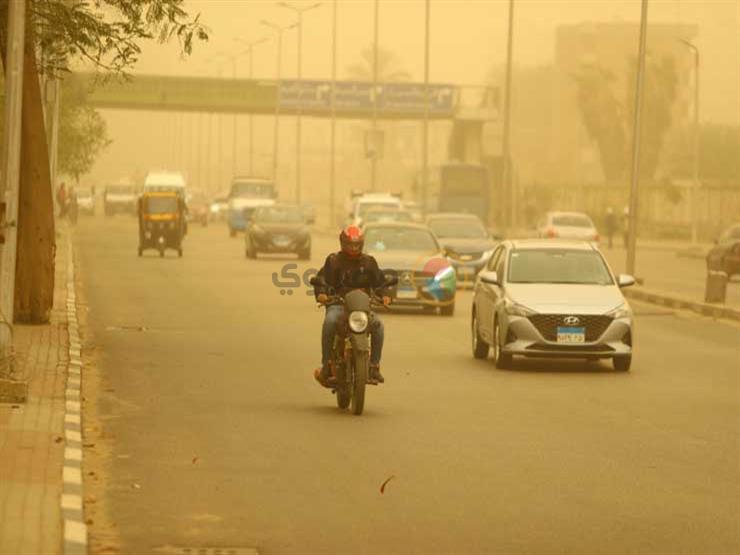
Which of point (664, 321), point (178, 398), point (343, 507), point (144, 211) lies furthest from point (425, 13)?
point (343, 507)

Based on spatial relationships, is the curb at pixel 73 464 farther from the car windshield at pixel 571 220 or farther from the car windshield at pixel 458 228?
the car windshield at pixel 571 220

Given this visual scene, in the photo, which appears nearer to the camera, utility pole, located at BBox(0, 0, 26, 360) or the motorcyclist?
the motorcyclist

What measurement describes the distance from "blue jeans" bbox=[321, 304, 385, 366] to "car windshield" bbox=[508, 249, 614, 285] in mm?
6153

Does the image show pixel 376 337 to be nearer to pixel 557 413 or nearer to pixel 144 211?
pixel 557 413

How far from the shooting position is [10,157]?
1939cm

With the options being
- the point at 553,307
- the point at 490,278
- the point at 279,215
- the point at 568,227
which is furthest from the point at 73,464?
the point at 568,227

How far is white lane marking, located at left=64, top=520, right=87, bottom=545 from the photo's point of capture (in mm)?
10438

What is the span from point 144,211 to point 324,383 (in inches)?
1551

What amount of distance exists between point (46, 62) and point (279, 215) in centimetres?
3279

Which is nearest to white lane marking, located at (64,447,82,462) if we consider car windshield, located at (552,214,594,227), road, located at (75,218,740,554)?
road, located at (75,218,740,554)

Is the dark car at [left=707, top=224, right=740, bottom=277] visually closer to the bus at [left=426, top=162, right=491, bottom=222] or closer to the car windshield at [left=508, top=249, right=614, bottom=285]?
the car windshield at [left=508, top=249, right=614, bottom=285]

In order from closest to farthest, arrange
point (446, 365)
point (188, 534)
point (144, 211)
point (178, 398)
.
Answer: point (188, 534), point (178, 398), point (446, 365), point (144, 211)

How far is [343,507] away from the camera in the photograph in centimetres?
1234

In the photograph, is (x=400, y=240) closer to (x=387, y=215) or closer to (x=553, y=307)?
(x=553, y=307)
